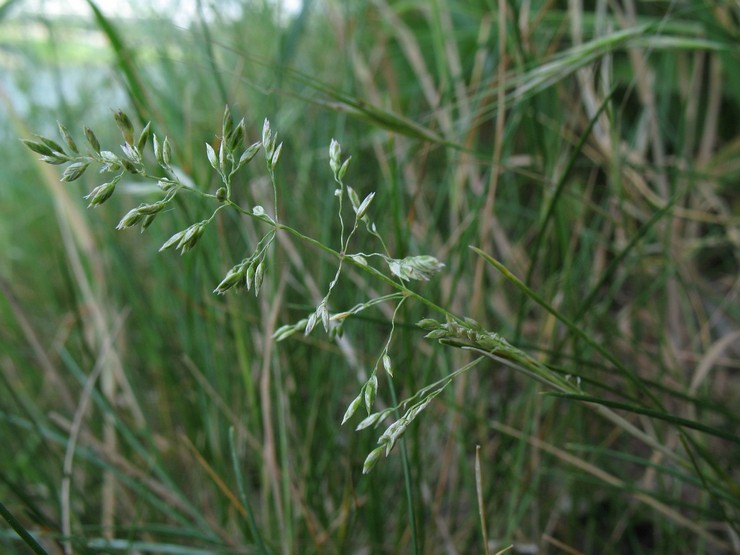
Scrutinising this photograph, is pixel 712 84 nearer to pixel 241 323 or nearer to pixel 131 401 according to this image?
pixel 241 323

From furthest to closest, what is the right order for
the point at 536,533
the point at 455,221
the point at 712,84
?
the point at 712,84, the point at 455,221, the point at 536,533

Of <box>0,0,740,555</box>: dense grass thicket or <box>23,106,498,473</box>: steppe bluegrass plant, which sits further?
<box>0,0,740,555</box>: dense grass thicket

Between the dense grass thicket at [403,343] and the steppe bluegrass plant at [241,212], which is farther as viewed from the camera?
the dense grass thicket at [403,343]

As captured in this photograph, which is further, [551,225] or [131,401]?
[131,401]

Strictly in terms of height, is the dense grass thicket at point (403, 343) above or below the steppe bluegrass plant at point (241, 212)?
below

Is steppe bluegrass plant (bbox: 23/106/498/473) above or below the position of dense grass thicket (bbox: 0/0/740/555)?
above

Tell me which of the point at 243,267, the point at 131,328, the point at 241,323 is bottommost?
the point at 131,328

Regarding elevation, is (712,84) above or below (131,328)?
above

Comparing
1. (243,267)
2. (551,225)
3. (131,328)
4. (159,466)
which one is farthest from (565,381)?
(131,328)
